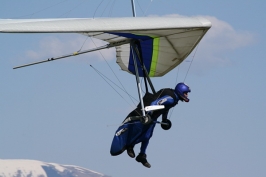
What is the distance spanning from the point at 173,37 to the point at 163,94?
2.04 m

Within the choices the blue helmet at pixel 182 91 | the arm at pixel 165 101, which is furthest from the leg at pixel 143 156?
the blue helmet at pixel 182 91

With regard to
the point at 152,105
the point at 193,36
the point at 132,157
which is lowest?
the point at 132,157

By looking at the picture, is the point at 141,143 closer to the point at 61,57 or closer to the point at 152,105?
the point at 152,105

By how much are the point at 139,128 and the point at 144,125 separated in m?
0.30

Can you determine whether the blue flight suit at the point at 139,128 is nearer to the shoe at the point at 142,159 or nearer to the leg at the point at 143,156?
the leg at the point at 143,156

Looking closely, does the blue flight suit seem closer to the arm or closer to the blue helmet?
the arm

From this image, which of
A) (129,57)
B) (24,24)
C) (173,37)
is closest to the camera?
(24,24)

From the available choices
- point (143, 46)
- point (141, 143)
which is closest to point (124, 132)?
point (141, 143)

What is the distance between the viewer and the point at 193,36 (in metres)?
25.9

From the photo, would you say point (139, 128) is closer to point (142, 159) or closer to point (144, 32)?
point (142, 159)

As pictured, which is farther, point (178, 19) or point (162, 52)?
point (162, 52)

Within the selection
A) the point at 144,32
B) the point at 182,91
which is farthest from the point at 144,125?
the point at 144,32

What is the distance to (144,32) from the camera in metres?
25.1

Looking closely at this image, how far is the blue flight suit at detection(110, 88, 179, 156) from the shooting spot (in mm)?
25531
